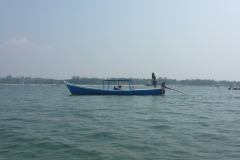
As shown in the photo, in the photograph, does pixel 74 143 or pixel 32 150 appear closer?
pixel 32 150

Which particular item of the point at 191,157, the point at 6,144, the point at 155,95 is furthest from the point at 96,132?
the point at 155,95

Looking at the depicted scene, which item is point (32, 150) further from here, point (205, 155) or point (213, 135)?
point (213, 135)

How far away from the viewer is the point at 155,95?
154 ft

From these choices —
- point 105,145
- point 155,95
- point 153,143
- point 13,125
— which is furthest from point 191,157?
point 155,95

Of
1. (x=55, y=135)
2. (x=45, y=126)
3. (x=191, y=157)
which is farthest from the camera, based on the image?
(x=45, y=126)

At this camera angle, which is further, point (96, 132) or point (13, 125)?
point (13, 125)

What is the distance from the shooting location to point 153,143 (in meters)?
10.6

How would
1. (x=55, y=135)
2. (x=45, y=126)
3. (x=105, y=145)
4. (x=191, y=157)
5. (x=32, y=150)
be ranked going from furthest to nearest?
1. (x=45, y=126)
2. (x=55, y=135)
3. (x=105, y=145)
4. (x=32, y=150)
5. (x=191, y=157)

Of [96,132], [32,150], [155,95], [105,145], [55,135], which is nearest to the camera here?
Answer: [32,150]

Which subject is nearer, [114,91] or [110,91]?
[114,91]

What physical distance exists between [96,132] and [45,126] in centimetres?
352

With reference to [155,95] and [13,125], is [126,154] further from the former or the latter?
[155,95]

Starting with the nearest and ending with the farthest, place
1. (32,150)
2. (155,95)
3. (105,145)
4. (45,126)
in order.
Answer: (32,150), (105,145), (45,126), (155,95)

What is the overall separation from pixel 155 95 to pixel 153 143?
36.8 metres
